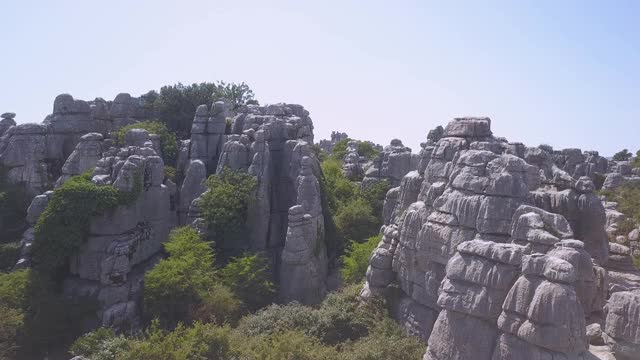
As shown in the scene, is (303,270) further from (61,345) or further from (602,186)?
(602,186)

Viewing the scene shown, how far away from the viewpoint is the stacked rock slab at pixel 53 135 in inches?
1203

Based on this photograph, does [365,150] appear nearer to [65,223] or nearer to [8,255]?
[65,223]

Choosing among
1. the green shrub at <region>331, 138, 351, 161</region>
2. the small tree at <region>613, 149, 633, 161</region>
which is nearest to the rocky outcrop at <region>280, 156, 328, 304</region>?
the green shrub at <region>331, 138, 351, 161</region>

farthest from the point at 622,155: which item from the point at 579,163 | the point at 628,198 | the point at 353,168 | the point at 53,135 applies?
the point at 53,135

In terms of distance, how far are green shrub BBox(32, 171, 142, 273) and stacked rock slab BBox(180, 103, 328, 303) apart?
16.6ft

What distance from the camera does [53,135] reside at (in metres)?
32.3

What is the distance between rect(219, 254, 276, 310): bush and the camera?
23172 mm

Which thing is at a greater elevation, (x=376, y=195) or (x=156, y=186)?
(x=156, y=186)

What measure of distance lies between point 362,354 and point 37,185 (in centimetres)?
2407

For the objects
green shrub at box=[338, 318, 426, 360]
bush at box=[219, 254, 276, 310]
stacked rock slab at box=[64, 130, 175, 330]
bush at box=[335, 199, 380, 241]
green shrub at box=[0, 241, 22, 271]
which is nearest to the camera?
green shrub at box=[338, 318, 426, 360]

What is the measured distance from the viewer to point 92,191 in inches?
934

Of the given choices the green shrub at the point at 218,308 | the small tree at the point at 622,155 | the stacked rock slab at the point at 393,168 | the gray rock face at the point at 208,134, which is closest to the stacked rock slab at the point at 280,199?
the gray rock face at the point at 208,134

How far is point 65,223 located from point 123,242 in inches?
108

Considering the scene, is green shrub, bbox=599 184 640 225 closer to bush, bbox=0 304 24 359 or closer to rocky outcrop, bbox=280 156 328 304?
rocky outcrop, bbox=280 156 328 304
